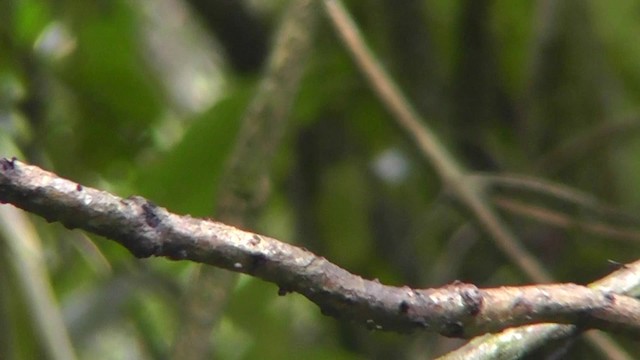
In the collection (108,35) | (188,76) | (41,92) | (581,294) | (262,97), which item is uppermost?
(188,76)

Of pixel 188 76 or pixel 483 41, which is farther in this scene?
pixel 188 76

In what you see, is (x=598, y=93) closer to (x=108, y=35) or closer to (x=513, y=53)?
(x=513, y=53)

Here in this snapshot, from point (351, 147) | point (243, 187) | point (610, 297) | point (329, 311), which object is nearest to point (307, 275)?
point (329, 311)

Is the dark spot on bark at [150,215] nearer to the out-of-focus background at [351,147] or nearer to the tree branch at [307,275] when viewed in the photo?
the tree branch at [307,275]

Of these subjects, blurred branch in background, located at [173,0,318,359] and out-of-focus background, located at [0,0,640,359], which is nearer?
blurred branch in background, located at [173,0,318,359]

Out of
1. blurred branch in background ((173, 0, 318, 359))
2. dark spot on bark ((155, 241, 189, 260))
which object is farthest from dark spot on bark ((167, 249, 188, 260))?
blurred branch in background ((173, 0, 318, 359))

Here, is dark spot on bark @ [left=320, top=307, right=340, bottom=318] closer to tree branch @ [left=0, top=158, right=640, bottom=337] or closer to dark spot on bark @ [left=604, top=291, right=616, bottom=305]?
tree branch @ [left=0, top=158, right=640, bottom=337]

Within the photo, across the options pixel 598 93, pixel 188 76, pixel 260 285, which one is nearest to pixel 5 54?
pixel 260 285

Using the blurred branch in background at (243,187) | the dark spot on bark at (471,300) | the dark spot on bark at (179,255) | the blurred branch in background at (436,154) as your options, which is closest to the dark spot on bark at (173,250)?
the dark spot on bark at (179,255)
